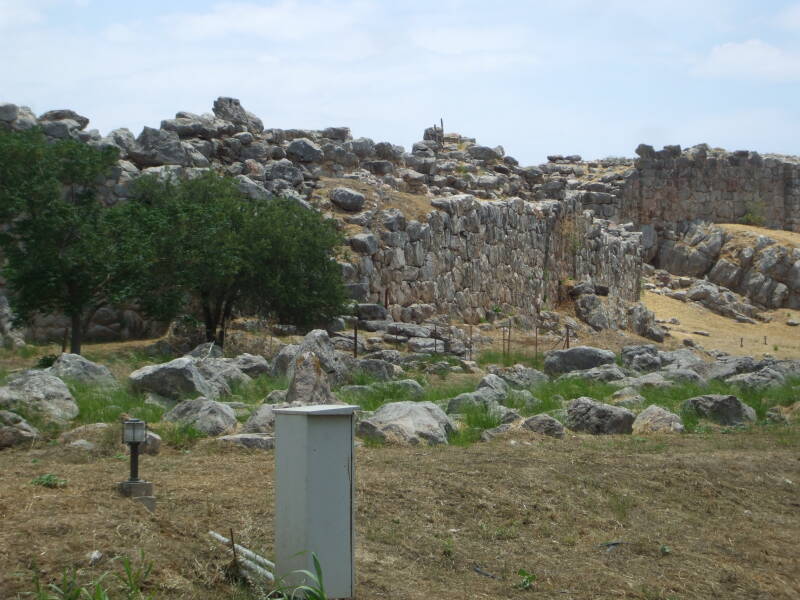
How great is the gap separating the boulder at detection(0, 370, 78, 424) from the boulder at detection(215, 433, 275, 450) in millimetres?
1908

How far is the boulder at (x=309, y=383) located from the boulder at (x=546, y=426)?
2.14m

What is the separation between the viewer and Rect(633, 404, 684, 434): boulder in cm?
1177

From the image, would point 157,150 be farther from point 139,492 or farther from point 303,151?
point 139,492

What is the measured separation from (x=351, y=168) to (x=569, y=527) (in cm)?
2094

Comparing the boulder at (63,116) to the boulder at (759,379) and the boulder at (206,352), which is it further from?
the boulder at (759,379)

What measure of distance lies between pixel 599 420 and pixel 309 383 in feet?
10.9

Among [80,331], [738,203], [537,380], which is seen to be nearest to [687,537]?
[537,380]

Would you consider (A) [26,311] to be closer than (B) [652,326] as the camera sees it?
Yes

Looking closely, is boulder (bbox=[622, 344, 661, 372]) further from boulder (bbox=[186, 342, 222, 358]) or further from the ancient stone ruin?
boulder (bbox=[186, 342, 222, 358])

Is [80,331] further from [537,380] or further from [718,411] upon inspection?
[718,411]

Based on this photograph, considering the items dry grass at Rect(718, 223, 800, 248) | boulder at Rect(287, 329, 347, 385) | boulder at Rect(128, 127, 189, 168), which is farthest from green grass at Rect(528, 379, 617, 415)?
dry grass at Rect(718, 223, 800, 248)

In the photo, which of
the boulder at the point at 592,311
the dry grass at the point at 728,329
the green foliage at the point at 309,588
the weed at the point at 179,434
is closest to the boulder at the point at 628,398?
the weed at the point at 179,434

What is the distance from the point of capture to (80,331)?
1781cm

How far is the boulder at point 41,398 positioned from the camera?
10039 mm
